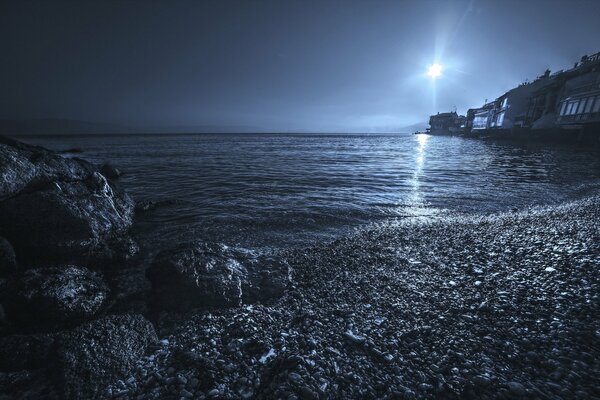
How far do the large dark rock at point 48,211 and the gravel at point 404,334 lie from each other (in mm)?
3608

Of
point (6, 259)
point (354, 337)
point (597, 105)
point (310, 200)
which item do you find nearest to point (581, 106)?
point (597, 105)

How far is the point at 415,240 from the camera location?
7344 millimetres

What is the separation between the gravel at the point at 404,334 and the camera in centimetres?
294

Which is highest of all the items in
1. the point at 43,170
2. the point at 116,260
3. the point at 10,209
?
the point at 43,170

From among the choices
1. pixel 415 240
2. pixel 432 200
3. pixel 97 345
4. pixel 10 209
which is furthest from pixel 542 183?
pixel 10 209

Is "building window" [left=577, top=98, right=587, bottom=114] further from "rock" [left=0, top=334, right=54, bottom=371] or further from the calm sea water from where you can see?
"rock" [left=0, top=334, right=54, bottom=371]

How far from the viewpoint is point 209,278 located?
16.5 ft

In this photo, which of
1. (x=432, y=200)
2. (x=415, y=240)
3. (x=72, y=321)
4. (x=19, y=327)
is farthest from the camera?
(x=432, y=200)

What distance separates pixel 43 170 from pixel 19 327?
19.7 ft

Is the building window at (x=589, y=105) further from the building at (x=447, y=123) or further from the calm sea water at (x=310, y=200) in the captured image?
the building at (x=447, y=123)

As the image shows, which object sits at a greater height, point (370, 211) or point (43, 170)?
point (43, 170)

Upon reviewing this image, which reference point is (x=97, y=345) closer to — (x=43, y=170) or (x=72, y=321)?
(x=72, y=321)

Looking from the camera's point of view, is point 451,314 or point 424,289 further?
point 424,289

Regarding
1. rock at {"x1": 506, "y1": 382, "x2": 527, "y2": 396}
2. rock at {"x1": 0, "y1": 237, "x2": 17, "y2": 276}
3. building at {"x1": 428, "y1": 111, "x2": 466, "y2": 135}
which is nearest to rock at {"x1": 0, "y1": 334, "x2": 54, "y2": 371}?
rock at {"x1": 0, "y1": 237, "x2": 17, "y2": 276}
